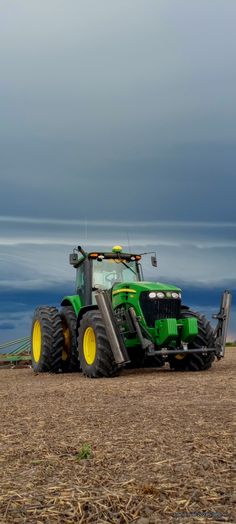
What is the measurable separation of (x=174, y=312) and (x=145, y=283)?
986mm

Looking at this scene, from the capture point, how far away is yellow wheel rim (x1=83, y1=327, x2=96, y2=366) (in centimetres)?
1420

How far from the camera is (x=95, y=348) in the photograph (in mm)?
13727

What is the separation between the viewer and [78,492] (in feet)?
15.2

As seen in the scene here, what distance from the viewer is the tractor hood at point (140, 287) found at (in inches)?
562

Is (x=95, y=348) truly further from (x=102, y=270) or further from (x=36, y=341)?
(x=36, y=341)

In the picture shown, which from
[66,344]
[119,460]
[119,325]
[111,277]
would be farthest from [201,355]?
[119,460]

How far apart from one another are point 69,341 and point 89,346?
1.94 metres

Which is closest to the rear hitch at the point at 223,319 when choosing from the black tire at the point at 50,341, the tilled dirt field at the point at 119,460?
the black tire at the point at 50,341

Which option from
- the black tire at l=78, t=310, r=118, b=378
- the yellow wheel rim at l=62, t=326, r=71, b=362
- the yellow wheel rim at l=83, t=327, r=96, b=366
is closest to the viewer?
the black tire at l=78, t=310, r=118, b=378

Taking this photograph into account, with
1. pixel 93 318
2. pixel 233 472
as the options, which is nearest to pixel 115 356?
pixel 93 318

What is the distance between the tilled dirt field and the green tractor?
415cm

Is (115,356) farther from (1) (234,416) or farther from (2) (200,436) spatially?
(2) (200,436)

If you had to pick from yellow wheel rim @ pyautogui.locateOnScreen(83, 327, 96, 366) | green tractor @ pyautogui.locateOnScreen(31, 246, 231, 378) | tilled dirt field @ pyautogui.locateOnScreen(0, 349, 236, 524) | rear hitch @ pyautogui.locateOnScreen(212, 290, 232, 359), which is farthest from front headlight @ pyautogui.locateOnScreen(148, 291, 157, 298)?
tilled dirt field @ pyautogui.locateOnScreen(0, 349, 236, 524)

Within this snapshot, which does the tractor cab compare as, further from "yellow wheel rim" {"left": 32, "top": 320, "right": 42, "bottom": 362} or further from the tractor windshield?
"yellow wheel rim" {"left": 32, "top": 320, "right": 42, "bottom": 362}
